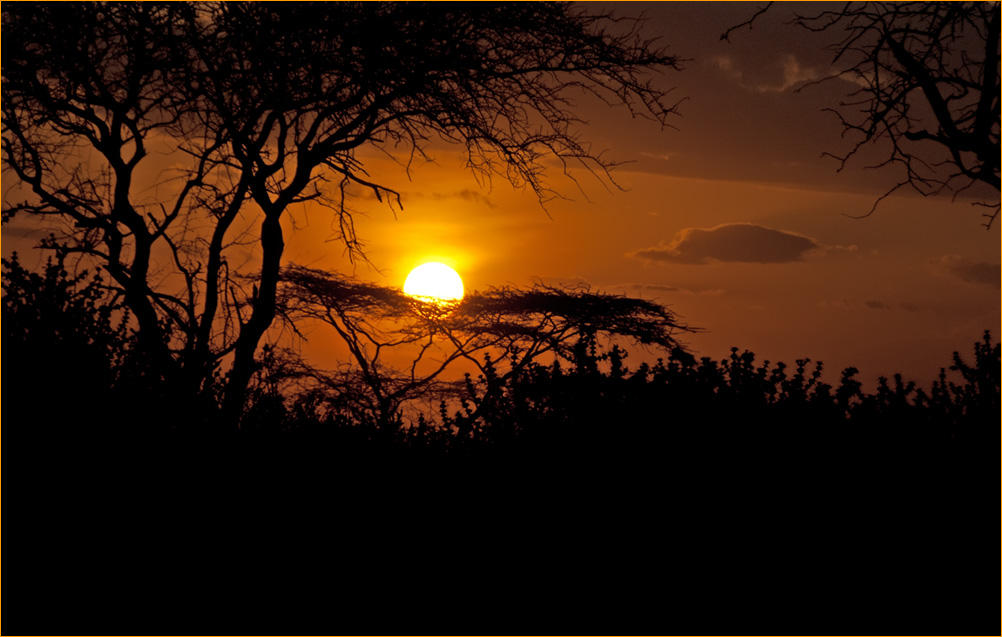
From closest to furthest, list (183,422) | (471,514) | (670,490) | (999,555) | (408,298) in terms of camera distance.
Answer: (999,555) < (670,490) < (471,514) < (183,422) < (408,298)

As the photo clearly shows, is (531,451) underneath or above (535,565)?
above

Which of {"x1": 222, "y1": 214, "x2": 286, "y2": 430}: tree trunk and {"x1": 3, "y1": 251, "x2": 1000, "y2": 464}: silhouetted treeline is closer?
{"x1": 3, "y1": 251, "x2": 1000, "y2": 464}: silhouetted treeline

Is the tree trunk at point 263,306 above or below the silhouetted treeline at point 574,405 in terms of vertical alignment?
above

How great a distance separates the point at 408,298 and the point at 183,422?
42.1 ft

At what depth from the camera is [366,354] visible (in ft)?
61.5

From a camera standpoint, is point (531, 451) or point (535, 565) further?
point (531, 451)

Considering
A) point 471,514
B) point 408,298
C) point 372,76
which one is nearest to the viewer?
point 471,514

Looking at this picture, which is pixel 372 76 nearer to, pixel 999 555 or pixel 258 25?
pixel 258 25

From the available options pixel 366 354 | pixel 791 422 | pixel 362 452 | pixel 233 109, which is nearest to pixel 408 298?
pixel 366 354

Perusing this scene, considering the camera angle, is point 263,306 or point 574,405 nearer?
point 574,405

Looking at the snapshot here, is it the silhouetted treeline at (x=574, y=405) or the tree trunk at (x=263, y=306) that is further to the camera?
the tree trunk at (x=263, y=306)

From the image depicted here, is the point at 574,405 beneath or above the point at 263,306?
beneath

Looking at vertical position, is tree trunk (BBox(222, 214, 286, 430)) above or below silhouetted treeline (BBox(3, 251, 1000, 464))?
above

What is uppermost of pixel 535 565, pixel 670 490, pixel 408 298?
pixel 408 298
